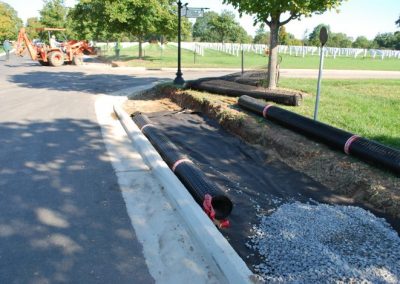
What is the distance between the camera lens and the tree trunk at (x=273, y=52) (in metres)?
11.2

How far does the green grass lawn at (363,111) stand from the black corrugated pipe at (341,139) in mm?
916

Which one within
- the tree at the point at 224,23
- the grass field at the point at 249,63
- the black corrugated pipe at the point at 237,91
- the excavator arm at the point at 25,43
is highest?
the tree at the point at 224,23

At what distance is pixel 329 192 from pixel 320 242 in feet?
5.17

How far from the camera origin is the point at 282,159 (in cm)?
641

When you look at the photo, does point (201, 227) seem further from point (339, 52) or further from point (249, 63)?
point (339, 52)

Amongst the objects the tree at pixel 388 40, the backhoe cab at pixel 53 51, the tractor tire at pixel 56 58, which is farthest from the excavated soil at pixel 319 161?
the tree at pixel 388 40

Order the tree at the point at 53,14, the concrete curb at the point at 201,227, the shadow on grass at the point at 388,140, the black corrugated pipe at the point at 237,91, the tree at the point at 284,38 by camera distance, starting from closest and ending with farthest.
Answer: the concrete curb at the point at 201,227
the shadow on grass at the point at 388,140
the black corrugated pipe at the point at 237,91
the tree at the point at 53,14
the tree at the point at 284,38

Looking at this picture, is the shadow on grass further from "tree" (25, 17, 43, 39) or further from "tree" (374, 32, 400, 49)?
"tree" (374, 32, 400, 49)

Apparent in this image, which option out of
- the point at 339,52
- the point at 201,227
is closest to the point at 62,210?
the point at 201,227

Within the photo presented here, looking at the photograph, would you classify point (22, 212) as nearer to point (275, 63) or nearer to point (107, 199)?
point (107, 199)

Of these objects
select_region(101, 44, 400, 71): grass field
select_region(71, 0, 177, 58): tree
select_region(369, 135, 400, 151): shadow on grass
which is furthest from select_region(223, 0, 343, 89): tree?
select_region(71, 0, 177, 58): tree

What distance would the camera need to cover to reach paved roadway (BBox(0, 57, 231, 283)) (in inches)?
130

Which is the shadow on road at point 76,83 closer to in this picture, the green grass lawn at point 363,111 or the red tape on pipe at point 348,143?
the green grass lawn at point 363,111

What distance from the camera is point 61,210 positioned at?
4.40 metres
